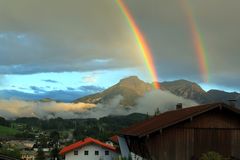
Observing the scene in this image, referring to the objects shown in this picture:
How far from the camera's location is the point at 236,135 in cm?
3047

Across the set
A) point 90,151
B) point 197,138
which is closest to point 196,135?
point 197,138

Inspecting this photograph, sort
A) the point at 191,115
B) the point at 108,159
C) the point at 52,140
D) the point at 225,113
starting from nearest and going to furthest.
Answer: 1. the point at 191,115
2. the point at 225,113
3. the point at 108,159
4. the point at 52,140

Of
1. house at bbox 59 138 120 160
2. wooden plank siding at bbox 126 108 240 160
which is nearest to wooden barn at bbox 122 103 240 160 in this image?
wooden plank siding at bbox 126 108 240 160

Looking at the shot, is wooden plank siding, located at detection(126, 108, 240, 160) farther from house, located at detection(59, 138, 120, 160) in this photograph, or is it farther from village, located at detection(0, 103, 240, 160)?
house, located at detection(59, 138, 120, 160)

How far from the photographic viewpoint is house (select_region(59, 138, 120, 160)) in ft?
193

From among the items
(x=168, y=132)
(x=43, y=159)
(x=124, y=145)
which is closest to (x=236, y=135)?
(x=168, y=132)

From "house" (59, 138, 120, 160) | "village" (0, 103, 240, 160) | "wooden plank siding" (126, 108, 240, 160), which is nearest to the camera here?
"village" (0, 103, 240, 160)

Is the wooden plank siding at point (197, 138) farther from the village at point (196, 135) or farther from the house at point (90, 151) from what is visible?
the house at point (90, 151)

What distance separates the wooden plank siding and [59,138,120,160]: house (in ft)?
96.5

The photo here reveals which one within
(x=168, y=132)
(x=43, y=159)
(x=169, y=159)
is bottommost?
(x=43, y=159)

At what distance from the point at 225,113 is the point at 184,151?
162 inches

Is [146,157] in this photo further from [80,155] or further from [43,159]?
[43,159]

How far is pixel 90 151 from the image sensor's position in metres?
61.0

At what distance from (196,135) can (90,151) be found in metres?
33.4
